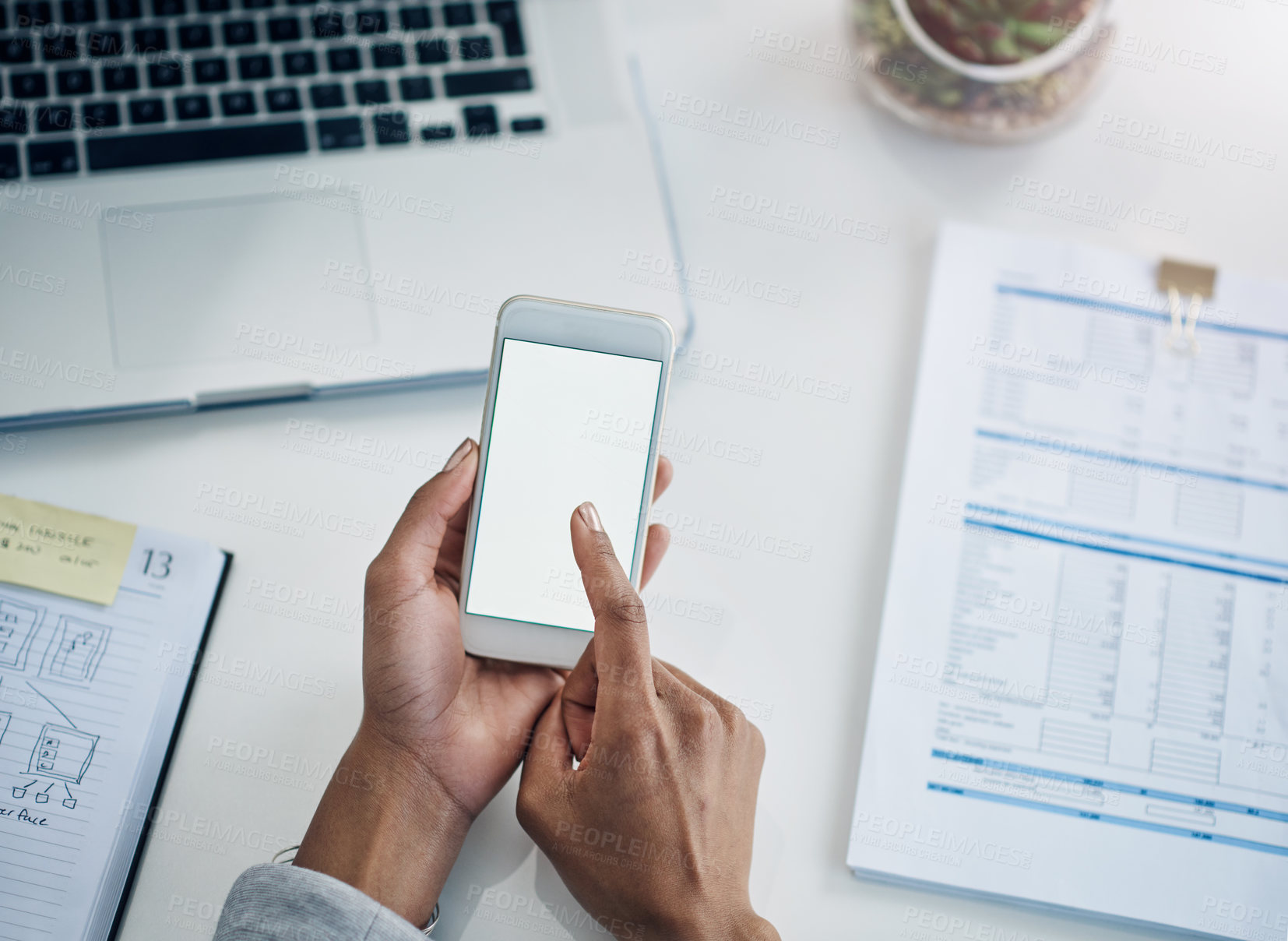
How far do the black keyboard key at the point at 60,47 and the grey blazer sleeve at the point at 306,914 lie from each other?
575 mm

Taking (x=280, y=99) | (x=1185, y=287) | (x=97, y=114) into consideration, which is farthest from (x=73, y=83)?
(x=1185, y=287)

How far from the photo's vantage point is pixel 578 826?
514mm

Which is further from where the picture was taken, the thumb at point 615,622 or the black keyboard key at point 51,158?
the black keyboard key at point 51,158

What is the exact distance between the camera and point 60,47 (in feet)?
2.07

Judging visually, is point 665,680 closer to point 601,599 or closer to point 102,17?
point 601,599

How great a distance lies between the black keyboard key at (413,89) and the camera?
65 centimetres

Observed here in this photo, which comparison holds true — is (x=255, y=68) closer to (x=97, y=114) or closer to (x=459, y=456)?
(x=97, y=114)

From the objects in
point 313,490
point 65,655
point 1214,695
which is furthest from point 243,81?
point 1214,695

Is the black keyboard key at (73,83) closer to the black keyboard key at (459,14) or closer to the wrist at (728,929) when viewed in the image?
the black keyboard key at (459,14)

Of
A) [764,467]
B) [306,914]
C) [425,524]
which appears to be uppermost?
[764,467]

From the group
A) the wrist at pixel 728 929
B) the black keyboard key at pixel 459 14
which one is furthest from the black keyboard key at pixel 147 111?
the wrist at pixel 728 929

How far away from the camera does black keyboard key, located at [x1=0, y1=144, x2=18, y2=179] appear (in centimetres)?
61

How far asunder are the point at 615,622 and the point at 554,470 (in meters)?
0.12

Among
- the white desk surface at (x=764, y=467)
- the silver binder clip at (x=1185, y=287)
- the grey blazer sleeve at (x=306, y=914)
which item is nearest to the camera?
the grey blazer sleeve at (x=306, y=914)
